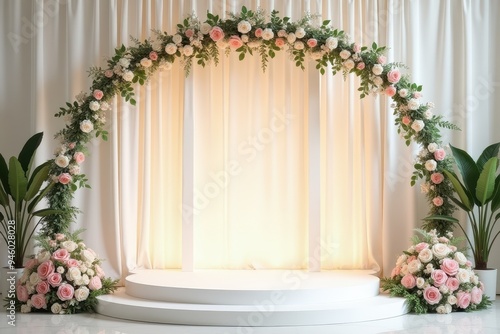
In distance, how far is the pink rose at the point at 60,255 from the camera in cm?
584

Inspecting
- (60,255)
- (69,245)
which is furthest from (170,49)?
(60,255)

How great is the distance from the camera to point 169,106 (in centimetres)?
691

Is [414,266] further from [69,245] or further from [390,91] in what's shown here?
[69,245]

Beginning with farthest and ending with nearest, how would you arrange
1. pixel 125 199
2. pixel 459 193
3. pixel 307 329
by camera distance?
pixel 125 199 < pixel 459 193 < pixel 307 329

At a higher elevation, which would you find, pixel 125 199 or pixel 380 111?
pixel 380 111

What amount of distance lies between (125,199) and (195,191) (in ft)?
2.22

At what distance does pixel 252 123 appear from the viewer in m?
6.91

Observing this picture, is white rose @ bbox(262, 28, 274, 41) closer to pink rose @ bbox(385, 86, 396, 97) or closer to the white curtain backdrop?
the white curtain backdrop

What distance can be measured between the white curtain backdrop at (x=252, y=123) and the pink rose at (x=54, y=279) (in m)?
1.06

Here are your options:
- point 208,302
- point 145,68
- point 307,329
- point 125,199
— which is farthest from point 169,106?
point 307,329

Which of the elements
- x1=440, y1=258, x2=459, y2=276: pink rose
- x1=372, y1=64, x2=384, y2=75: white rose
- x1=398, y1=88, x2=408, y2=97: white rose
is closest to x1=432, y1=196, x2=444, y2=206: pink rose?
x1=440, y1=258, x2=459, y2=276: pink rose

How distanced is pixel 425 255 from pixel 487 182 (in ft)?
2.76

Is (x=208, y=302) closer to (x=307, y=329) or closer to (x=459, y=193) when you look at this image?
(x=307, y=329)

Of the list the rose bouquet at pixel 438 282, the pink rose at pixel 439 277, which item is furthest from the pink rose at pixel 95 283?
the pink rose at pixel 439 277
